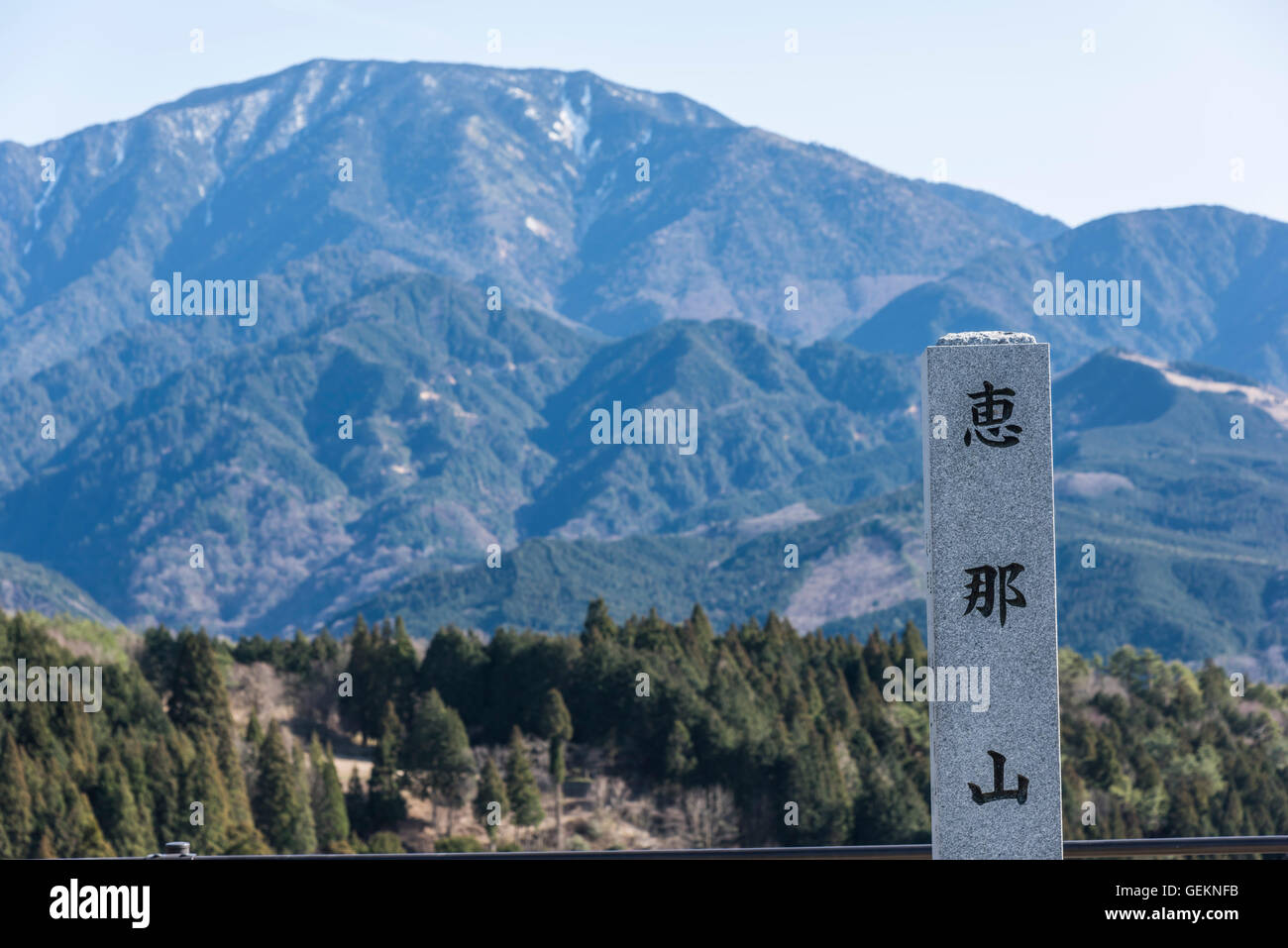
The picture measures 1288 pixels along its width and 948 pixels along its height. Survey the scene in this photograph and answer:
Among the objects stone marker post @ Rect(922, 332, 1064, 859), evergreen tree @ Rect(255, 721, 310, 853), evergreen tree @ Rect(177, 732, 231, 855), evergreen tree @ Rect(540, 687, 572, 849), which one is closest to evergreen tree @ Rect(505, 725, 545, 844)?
evergreen tree @ Rect(540, 687, 572, 849)

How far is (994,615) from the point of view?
41.9 feet

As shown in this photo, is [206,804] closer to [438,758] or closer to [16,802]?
[16,802]

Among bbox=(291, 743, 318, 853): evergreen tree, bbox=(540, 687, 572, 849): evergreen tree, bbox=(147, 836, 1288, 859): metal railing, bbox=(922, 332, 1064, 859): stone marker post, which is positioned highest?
bbox=(922, 332, 1064, 859): stone marker post

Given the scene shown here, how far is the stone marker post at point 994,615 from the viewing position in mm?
12734

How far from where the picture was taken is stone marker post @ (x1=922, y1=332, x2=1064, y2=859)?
12.7m

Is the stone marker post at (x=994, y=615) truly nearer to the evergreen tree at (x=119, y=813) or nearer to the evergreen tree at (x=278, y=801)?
the evergreen tree at (x=119, y=813)

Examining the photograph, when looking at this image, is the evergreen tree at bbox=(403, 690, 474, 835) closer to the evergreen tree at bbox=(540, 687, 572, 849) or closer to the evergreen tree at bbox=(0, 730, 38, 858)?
the evergreen tree at bbox=(540, 687, 572, 849)

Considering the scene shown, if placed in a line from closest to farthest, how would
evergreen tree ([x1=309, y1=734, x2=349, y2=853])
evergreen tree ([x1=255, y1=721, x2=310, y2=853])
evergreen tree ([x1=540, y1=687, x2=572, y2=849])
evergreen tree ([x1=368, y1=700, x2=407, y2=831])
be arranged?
1. evergreen tree ([x1=255, y1=721, x2=310, y2=853])
2. evergreen tree ([x1=309, y1=734, x2=349, y2=853])
3. evergreen tree ([x1=368, y1=700, x2=407, y2=831])
4. evergreen tree ([x1=540, y1=687, x2=572, y2=849])

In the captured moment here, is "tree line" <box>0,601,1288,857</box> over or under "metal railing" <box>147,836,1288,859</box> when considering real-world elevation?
under

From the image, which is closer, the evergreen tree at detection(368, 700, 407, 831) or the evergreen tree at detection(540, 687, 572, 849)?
the evergreen tree at detection(368, 700, 407, 831)

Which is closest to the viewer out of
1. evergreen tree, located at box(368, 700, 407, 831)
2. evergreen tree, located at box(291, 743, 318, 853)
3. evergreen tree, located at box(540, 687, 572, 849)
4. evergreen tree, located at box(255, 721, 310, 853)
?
evergreen tree, located at box(291, 743, 318, 853)

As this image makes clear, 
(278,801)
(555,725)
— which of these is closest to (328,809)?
(278,801)

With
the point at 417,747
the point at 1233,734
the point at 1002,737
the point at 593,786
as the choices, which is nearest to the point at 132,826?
the point at 417,747
